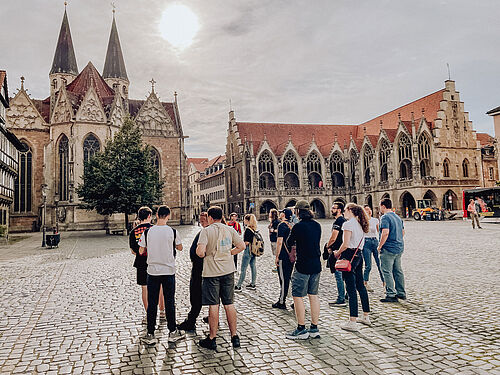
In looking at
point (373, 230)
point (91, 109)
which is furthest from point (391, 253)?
point (91, 109)

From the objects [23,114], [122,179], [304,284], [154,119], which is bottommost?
[304,284]

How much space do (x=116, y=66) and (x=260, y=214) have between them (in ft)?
91.2

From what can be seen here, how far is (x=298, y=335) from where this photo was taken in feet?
16.2

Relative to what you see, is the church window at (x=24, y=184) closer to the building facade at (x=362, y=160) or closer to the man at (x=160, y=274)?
the building facade at (x=362, y=160)

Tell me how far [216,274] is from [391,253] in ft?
12.0

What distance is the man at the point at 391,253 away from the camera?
6.72m

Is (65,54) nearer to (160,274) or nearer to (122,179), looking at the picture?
(122,179)

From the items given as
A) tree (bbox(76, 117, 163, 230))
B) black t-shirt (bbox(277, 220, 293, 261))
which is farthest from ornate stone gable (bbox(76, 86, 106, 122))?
Result: black t-shirt (bbox(277, 220, 293, 261))

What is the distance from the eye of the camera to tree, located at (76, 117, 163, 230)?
27203mm

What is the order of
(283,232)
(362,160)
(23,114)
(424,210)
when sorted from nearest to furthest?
1. (283,232)
2. (424,210)
3. (23,114)
4. (362,160)

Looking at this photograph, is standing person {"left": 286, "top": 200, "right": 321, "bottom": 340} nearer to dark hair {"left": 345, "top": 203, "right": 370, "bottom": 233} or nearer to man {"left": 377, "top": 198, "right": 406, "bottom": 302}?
dark hair {"left": 345, "top": 203, "right": 370, "bottom": 233}

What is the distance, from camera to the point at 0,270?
11359mm

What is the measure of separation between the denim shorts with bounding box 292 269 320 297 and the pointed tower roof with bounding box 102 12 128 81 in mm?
50733

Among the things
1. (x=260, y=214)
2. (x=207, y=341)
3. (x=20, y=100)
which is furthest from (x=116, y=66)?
(x=207, y=341)
